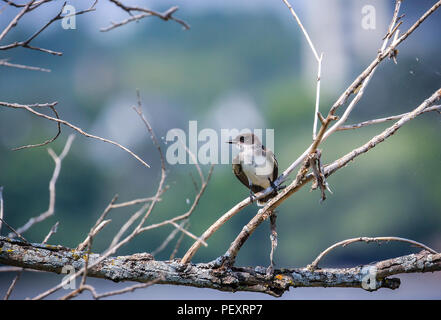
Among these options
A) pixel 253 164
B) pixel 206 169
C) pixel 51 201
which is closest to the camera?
pixel 51 201

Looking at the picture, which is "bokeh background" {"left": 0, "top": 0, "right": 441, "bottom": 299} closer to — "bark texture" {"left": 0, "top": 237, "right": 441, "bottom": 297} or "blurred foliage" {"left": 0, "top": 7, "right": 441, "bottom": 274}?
"blurred foliage" {"left": 0, "top": 7, "right": 441, "bottom": 274}

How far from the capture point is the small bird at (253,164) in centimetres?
385

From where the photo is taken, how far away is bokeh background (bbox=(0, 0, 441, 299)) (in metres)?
14.2

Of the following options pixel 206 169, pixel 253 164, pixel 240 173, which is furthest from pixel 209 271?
pixel 206 169

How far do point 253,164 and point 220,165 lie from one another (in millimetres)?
10486

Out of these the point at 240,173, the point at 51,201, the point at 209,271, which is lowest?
the point at 209,271

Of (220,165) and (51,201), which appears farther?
(220,165)

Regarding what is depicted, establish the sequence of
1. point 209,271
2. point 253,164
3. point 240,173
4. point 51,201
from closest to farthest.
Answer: point 51,201 → point 209,271 → point 253,164 → point 240,173

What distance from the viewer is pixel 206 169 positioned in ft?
42.8

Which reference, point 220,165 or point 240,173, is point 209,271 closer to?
point 240,173

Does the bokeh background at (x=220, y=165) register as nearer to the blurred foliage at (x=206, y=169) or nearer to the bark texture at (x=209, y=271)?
the blurred foliage at (x=206, y=169)

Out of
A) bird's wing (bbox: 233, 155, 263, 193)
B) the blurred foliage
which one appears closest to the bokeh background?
the blurred foliage

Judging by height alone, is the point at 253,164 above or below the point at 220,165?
below
